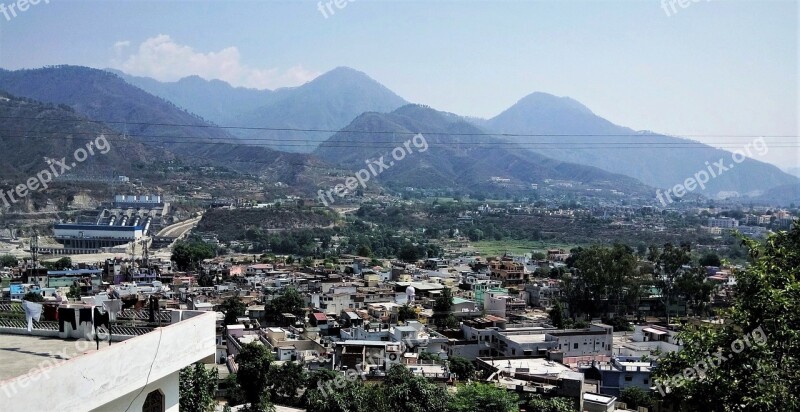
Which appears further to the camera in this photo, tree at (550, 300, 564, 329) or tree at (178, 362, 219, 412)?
tree at (550, 300, 564, 329)

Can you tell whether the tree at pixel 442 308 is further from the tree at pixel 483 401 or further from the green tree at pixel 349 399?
the tree at pixel 483 401

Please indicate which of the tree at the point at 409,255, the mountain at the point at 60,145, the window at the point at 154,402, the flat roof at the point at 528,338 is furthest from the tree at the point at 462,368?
the mountain at the point at 60,145

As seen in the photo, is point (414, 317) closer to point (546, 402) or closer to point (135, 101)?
point (546, 402)

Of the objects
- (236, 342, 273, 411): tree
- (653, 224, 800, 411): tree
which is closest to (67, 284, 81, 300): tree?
(236, 342, 273, 411): tree

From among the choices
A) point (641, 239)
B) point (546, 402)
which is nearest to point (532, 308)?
point (546, 402)

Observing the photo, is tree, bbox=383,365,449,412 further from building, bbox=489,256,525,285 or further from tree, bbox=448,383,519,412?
building, bbox=489,256,525,285

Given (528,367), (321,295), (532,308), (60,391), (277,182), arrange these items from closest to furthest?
(60,391), (528,367), (321,295), (532,308), (277,182)
